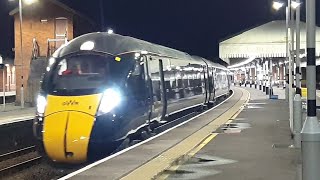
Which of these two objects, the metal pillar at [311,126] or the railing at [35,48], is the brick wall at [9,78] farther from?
the metal pillar at [311,126]

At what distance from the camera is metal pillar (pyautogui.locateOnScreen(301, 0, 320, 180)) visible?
6473mm

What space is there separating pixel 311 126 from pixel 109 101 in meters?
7.07

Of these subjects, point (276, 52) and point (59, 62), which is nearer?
point (59, 62)

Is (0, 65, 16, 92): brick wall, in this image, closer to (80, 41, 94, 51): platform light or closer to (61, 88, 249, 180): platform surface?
(61, 88, 249, 180): platform surface

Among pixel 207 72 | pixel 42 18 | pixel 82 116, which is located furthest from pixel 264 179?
pixel 42 18

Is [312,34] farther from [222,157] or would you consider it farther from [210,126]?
[210,126]

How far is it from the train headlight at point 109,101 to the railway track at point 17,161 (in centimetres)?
392

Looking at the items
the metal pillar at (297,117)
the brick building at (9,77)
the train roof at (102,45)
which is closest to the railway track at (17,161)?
the train roof at (102,45)

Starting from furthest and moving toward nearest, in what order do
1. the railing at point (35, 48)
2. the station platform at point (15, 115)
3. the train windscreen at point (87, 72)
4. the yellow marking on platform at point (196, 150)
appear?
the railing at point (35, 48) < the station platform at point (15, 115) < the train windscreen at point (87, 72) < the yellow marking on platform at point (196, 150)

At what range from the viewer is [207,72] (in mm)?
33281

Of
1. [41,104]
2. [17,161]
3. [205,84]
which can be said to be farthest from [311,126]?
[205,84]

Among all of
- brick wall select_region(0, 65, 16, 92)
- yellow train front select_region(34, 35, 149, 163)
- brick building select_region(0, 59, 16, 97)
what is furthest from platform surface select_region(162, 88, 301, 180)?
brick wall select_region(0, 65, 16, 92)

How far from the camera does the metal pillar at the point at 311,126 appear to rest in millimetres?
6473

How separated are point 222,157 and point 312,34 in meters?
5.43
